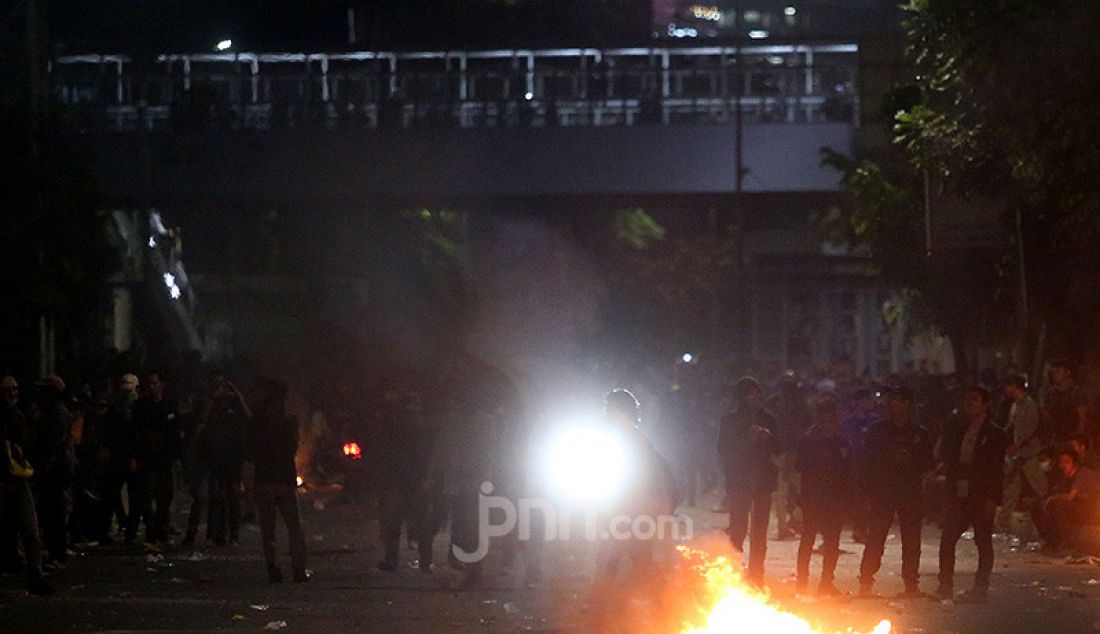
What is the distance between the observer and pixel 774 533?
74.8 ft

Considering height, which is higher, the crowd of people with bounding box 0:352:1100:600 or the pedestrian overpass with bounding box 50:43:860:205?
the pedestrian overpass with bounding box 50:43:860:205

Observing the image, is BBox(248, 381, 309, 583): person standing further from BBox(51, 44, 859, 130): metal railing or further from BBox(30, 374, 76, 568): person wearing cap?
BBox(51, 44, 859, 130): metal railing

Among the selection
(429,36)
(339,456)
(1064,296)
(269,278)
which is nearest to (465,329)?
(269,278)

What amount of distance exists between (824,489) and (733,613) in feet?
14.2

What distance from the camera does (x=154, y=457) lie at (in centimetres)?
1994

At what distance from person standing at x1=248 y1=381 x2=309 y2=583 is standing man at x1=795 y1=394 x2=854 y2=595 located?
4.23 metres

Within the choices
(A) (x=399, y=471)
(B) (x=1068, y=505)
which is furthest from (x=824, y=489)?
(B) (x=1068, y=505)

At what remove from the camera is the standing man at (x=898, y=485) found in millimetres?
15039

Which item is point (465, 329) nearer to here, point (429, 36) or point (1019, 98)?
point (429, 36)

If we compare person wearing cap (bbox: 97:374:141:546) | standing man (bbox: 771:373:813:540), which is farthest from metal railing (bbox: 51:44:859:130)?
Result: person wearing cap (bbox: 97:374:141:546)

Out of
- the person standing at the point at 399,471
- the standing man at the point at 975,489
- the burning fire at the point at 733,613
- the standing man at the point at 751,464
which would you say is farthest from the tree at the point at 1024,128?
the burning fire at the point at 733,613

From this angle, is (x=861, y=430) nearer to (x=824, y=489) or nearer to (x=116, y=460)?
(x=824, y=489)

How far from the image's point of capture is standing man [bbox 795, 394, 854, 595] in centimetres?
1537
